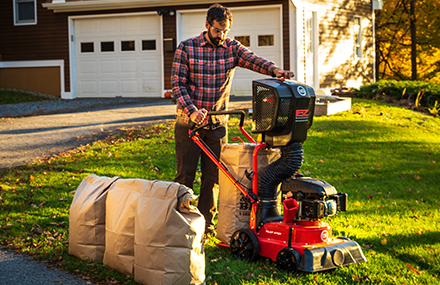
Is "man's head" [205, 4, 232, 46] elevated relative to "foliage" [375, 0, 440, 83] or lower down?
lower down

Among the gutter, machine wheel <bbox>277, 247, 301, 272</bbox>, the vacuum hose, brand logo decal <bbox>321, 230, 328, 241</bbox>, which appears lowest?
machine wheel <bbox>277, 247, 301, 272</bbox>

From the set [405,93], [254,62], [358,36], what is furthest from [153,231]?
[358,36]

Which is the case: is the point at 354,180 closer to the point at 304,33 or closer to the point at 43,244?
the point at 43,244

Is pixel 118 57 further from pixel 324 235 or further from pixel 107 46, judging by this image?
pixel 324 235

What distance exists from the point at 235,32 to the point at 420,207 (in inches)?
476

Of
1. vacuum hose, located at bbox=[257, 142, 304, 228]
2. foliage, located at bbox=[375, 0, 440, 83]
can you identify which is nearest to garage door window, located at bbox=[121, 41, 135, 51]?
foliage, located at bbox=[375, 0, 440, 83]

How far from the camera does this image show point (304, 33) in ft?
60.1

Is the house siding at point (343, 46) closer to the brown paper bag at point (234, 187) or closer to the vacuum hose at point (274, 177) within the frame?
the brown paper bag at point (234, 187)

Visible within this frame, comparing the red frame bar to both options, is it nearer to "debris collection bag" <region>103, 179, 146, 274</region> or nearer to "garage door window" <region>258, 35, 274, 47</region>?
"debris collection bag" <region>103, 179, 146, 274</region>

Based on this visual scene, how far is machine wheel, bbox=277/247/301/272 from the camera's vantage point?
12.7 ft

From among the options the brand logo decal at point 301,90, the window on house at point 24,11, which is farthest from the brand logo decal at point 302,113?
the window on house at point 24,11

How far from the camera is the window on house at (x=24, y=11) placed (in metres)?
19.8

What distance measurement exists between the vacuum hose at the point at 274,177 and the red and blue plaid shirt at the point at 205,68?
0.92m

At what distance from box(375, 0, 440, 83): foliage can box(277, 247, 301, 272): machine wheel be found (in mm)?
23805
